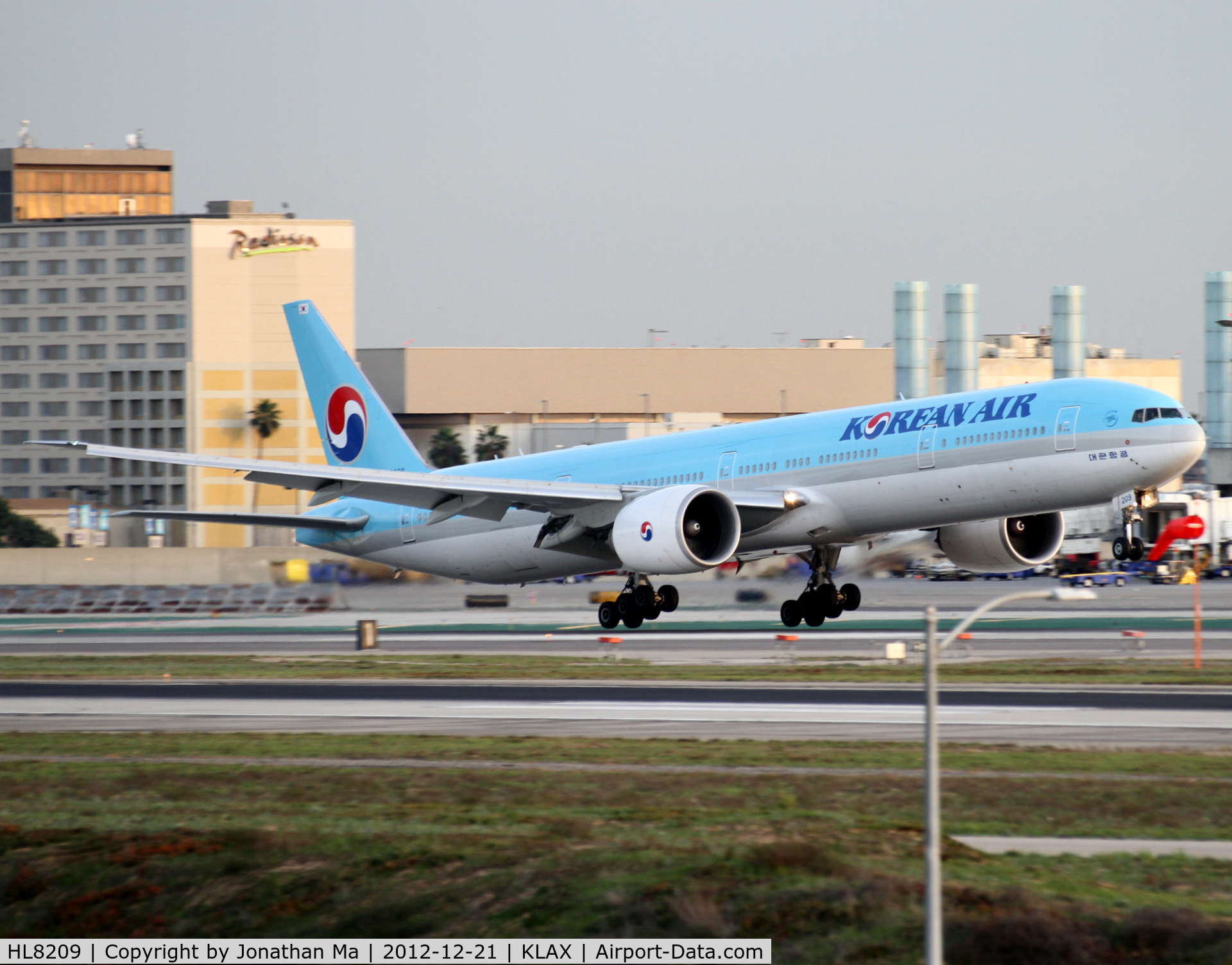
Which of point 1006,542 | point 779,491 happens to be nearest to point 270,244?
point 779,491

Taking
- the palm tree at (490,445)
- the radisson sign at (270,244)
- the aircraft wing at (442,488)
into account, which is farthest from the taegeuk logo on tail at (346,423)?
the radisson sign at (270,244)

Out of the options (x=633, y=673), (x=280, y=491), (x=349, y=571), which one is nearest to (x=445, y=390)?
(x=280, y=491)

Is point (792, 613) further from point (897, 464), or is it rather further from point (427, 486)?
point (427, 486)

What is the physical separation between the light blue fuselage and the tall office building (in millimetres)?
97693

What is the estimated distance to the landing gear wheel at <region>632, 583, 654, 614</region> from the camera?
4125 centimetres

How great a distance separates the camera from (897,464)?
36562 millimetres

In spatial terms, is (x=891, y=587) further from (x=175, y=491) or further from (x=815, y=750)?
(x=175, y=491)

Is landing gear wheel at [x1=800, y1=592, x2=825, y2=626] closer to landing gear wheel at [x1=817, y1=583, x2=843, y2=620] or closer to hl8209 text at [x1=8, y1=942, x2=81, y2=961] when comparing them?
landing gear wheel at [x1=817, y1=583, x2=843, y2=620]

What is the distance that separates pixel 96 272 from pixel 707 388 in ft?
209

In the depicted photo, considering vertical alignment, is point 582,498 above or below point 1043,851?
above

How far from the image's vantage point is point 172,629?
73438mm

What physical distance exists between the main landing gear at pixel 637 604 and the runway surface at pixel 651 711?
2.03 meters

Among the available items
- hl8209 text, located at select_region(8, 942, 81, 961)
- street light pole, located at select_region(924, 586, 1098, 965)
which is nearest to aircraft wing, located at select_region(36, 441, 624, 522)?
hl8209 text, located at select_region(8, 942, 81, 961)

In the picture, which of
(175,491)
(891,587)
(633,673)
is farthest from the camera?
(175,491)
